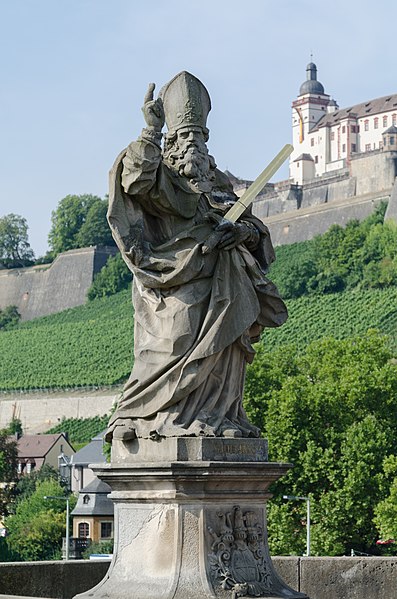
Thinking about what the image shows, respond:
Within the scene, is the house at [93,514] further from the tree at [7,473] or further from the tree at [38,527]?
the tree at [7,473]

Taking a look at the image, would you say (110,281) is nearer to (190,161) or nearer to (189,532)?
(190,161)

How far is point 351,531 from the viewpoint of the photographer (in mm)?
36406

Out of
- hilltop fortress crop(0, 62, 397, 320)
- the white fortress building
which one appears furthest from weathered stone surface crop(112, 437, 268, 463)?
the white fortress building

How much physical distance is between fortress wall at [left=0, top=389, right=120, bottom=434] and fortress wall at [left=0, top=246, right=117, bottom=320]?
A: 2038cm

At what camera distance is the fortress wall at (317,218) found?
10988 centimetres

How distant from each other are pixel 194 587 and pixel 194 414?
0.94 meters

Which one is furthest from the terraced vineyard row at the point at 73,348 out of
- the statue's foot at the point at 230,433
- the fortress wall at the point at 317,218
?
the statue's foot at the point at 230,433

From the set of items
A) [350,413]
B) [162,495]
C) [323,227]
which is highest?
[323,227]

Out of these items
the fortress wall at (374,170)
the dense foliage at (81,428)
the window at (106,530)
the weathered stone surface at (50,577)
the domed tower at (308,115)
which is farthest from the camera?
the domed tower at (308,115)

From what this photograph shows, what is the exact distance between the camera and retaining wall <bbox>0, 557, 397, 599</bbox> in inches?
380

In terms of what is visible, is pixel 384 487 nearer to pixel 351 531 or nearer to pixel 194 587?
pixel 351 531

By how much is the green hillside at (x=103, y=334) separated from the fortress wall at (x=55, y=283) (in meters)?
1.97

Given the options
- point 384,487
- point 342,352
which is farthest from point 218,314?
point 342,352

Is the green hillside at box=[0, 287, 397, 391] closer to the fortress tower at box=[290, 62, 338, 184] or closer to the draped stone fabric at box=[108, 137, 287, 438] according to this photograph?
the fortress tower at box=[290, 62, 338, 184]
